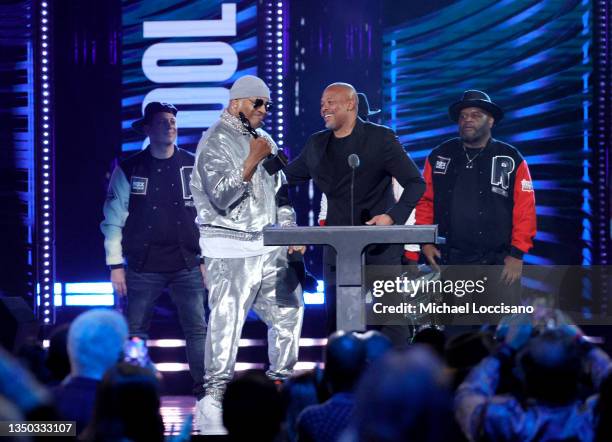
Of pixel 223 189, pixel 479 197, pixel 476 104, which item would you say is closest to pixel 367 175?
pixel 223 189

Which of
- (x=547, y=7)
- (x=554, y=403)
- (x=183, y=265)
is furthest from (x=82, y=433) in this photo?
(x=547, y=7)

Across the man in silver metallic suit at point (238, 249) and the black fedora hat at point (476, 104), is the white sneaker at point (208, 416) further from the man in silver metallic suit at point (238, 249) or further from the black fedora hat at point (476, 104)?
the black fedora hat at point (476, 104)

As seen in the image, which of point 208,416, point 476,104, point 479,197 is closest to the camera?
point 208,416

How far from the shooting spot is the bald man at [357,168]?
576cm

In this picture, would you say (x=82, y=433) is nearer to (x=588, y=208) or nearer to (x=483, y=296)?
(x=483, y=296)

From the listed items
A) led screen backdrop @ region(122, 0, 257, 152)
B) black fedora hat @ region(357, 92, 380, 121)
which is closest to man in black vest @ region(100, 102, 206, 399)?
led screen backdrop @ region(122, 0, 257, 152)

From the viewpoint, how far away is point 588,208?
7465 mm

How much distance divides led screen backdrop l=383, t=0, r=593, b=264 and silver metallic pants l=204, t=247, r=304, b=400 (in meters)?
2.16

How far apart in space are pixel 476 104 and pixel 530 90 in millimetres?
696

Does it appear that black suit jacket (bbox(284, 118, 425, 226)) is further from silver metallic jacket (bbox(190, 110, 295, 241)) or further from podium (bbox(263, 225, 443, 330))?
podium (bbox(263, 225, 443, 330))

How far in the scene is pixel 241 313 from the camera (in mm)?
5738

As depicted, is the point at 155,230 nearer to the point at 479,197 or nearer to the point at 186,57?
the point at 186,57

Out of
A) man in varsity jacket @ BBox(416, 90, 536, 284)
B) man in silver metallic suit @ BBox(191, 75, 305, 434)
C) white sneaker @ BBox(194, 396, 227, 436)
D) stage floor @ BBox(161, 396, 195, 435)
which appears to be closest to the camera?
white sneaker @ BBox(194, 396, 227, 436)

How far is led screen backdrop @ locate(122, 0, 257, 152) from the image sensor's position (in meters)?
→ 7.52
